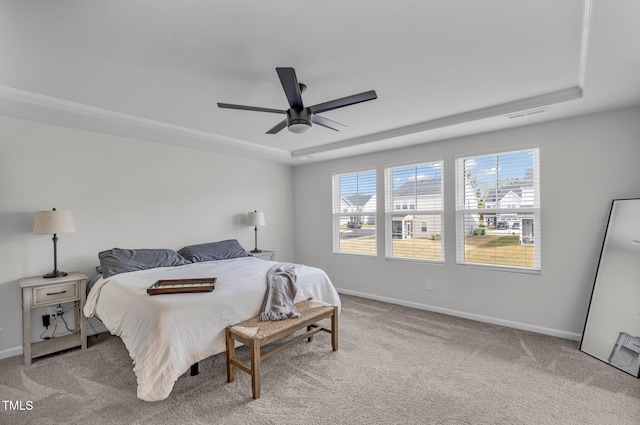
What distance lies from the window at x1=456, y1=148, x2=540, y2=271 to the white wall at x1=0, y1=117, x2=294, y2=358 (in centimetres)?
334

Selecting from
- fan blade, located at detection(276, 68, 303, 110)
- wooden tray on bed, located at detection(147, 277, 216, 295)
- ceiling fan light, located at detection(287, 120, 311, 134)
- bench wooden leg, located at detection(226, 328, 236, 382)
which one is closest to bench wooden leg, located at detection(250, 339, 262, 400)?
bench wooden leg, located at detection(226, 328, 236, 382)

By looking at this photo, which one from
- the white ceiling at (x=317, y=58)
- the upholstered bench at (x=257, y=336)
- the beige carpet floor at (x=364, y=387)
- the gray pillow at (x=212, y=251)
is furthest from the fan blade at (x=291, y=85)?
the gray pillow at (x=212, y=251)

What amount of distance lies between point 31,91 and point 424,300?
191 inches

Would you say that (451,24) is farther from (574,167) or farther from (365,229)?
(365,229)

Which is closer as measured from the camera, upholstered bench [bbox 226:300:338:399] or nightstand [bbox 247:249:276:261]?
upholstered bench [bbox 226:300:338:399]

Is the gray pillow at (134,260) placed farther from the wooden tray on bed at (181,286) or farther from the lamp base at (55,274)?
the wooden tray on bed at (181,286)

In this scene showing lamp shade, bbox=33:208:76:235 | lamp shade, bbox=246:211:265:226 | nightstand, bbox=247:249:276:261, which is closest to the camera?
lamp shade, bbox=33:208:76:235

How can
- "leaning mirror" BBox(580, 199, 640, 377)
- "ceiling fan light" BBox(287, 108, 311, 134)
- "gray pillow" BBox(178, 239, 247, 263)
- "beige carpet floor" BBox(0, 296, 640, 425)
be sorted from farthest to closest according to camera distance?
"gray pillow" BBox(178, 239, 247, 263)
"leaning mirror" BBox(580, 199, 640, 377)
"ceiling fan light" BBox(287, 108, 311, 134)
"beige carpet floor" BBox(0, 296, 640, 425)

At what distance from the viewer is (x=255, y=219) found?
4.90m

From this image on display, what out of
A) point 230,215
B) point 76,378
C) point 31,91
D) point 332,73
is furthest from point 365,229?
point 31,91

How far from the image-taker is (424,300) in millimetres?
4234

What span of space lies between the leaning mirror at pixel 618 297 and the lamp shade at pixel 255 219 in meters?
4.23

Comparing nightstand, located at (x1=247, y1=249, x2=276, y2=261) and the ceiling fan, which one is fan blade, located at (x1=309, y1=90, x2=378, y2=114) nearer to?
the ceiling fan

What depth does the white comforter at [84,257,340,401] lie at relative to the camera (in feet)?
6.75
